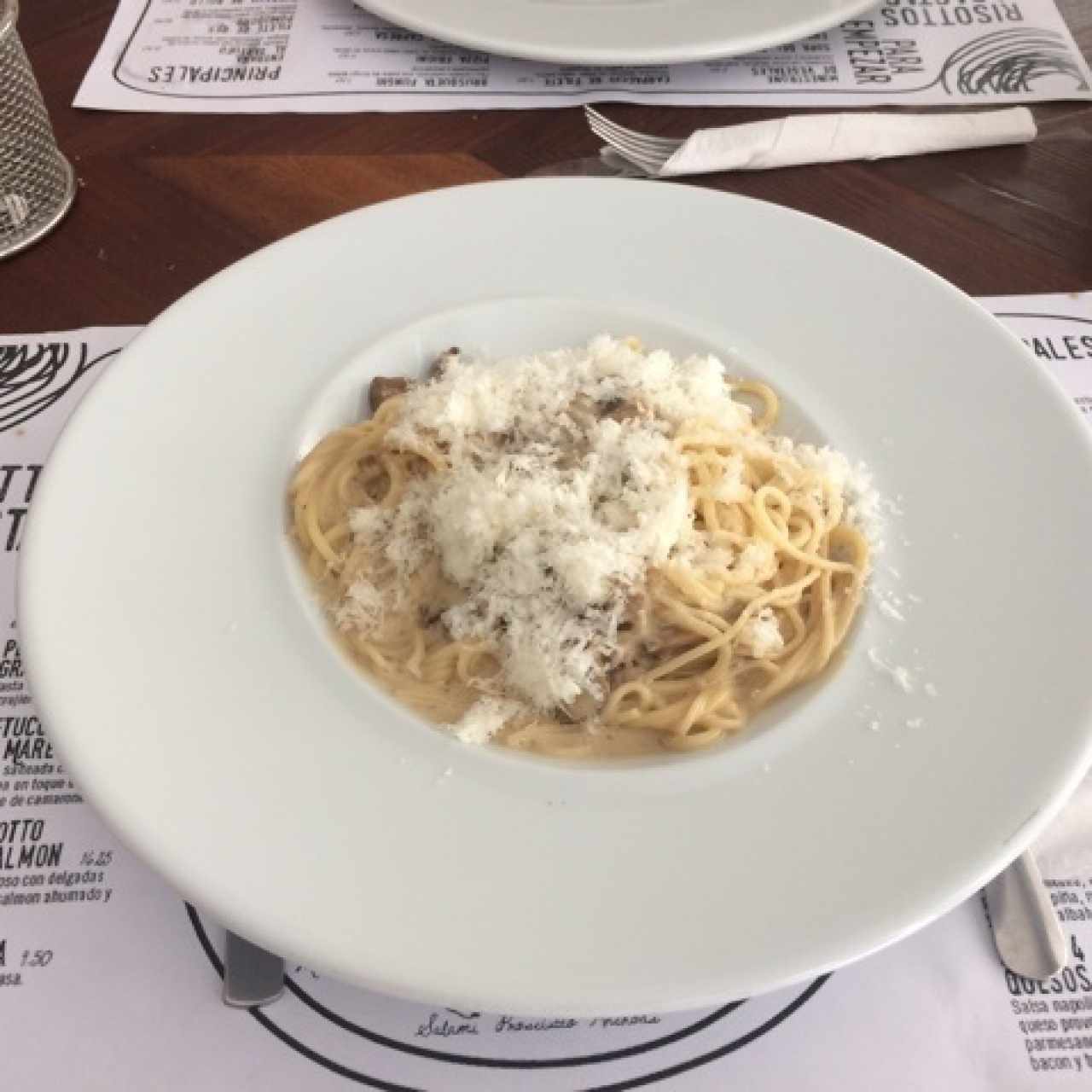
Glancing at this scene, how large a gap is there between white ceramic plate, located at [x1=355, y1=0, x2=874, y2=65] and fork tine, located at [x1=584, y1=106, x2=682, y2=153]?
0.11 metres

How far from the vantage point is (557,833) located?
33.6 inches

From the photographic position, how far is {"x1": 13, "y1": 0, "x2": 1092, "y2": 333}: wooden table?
1.50m

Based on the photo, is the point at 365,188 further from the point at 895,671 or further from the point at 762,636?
the point at 895,671

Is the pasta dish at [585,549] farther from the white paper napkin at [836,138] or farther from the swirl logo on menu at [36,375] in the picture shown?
the white paper napkin at [836,138]

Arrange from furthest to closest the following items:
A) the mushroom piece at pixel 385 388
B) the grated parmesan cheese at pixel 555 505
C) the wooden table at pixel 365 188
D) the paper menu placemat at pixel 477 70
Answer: the paper menu placemat at pixel 477 70, the wooden table at pixel 365 188, the mushroom piece at pixel 385 388, the grated parmesan cheese at pixel 555 505

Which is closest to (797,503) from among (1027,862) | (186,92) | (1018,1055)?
(1027,862)

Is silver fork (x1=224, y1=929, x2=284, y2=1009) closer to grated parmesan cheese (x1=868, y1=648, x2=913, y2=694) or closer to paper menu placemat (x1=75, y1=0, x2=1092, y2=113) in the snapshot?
grated parmesan cheese (x1=868, y1=648, x2=913, y2=694)

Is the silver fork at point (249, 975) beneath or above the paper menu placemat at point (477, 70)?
beneath

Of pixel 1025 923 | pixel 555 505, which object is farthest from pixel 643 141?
pixel 1025 923

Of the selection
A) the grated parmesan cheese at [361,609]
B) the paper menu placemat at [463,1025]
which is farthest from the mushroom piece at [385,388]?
the paper menu placemat at [463,1025]

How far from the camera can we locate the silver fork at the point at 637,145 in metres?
1.61

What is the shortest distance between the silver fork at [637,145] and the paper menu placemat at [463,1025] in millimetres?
1047

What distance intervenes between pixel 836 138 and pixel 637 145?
0.28m

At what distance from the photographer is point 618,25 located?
1767mm
